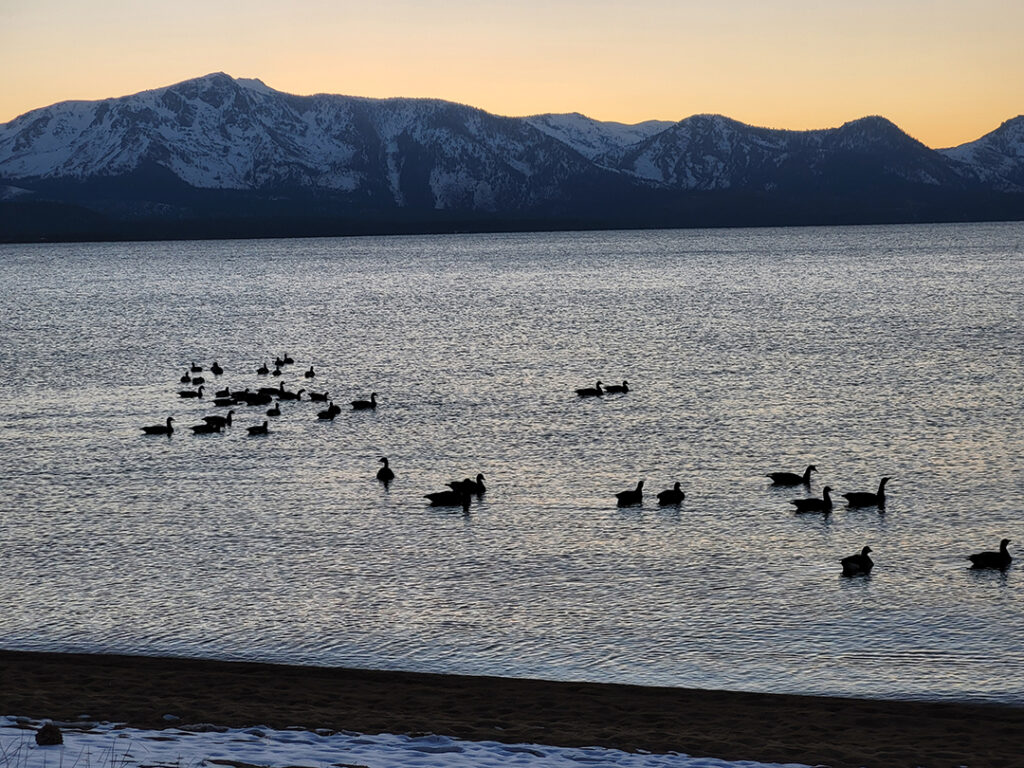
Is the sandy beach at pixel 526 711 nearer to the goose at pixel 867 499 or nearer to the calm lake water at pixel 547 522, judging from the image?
the calm lake water at pixel 547 522

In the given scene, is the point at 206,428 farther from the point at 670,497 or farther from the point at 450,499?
the point at 670,497

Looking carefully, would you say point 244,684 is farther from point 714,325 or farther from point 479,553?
point 714,325

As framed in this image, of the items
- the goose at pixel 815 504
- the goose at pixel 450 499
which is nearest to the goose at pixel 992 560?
the goose at pixel 815 504

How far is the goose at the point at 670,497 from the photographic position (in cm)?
4350

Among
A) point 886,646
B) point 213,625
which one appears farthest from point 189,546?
point 886,646

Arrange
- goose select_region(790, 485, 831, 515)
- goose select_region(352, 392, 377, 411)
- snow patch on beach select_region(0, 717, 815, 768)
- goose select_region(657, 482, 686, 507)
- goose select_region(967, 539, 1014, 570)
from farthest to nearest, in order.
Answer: goose select_region(352, 392, 377, 411), goose select_region(657, 482, 686, 507), goose select_region(790, 485, 831, 515), goose select_region(967, 539, 1014, 570), snow patch on beach select_region(0, 717, 815, 768)

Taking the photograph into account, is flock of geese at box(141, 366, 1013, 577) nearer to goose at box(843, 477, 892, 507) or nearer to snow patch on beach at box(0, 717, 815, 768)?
goose at box(843, 477, 892, 507)

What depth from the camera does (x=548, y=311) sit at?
15050cm

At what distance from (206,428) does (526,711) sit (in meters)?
41.8

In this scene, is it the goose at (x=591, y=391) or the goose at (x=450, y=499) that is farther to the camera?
the goose at (x=591, y=391)

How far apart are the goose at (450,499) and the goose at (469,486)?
0.75 ft

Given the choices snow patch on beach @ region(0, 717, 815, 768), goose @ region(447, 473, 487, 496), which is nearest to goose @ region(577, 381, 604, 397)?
goose @ region(447, 473, 487, 496)

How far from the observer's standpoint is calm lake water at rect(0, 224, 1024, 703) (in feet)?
95.3

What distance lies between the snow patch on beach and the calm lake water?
22.0ft
